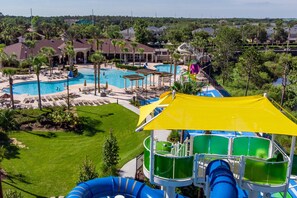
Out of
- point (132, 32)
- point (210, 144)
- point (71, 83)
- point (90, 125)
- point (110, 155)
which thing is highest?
point (132, 32)

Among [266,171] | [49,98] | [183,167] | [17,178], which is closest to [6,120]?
[17,178]

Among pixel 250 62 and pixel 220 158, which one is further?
pixel 250 62

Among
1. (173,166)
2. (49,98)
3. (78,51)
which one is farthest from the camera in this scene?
(78,51)

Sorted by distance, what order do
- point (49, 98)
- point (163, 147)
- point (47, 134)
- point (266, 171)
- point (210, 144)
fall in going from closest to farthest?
point (266, 171) → point (210, 144) → point (163, 147) → point (47, 134) → point (49, 98)

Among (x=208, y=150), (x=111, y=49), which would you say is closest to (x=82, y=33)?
(x=111, y=49)

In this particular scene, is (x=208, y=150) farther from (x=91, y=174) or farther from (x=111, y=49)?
(x=111, y=49)

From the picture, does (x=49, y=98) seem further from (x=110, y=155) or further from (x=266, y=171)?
(x=266, y=171)

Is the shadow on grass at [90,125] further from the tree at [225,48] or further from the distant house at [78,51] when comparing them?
the tree at [225,48]
